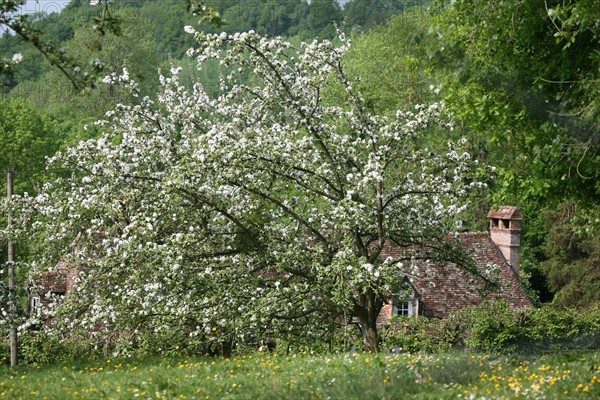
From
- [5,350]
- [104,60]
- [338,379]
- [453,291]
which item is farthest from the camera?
[104,60]

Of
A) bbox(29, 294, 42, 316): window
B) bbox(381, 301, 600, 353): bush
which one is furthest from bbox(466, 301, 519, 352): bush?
bbox(29, 294, 42, 316): window

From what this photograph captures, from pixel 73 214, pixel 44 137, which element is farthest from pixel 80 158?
pixel 44 137

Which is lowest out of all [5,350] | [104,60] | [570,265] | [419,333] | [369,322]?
[419,333]

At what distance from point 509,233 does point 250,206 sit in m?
24.9

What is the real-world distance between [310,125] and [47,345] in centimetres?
1369

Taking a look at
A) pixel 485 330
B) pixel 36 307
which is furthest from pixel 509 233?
pixel 36 307

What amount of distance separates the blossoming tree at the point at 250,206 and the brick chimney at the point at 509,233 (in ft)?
71.1

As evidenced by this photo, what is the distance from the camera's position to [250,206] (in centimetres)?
1778

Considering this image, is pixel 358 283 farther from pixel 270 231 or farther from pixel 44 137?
pixel 44 137

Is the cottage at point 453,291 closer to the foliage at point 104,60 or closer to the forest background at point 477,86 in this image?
the forest background at point 477,86

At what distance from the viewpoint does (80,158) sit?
60.6ft

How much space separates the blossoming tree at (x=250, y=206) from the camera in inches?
659

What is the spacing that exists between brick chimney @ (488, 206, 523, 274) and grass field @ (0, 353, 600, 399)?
2740 centimetres

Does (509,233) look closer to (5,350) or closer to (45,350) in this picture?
(45,350)
